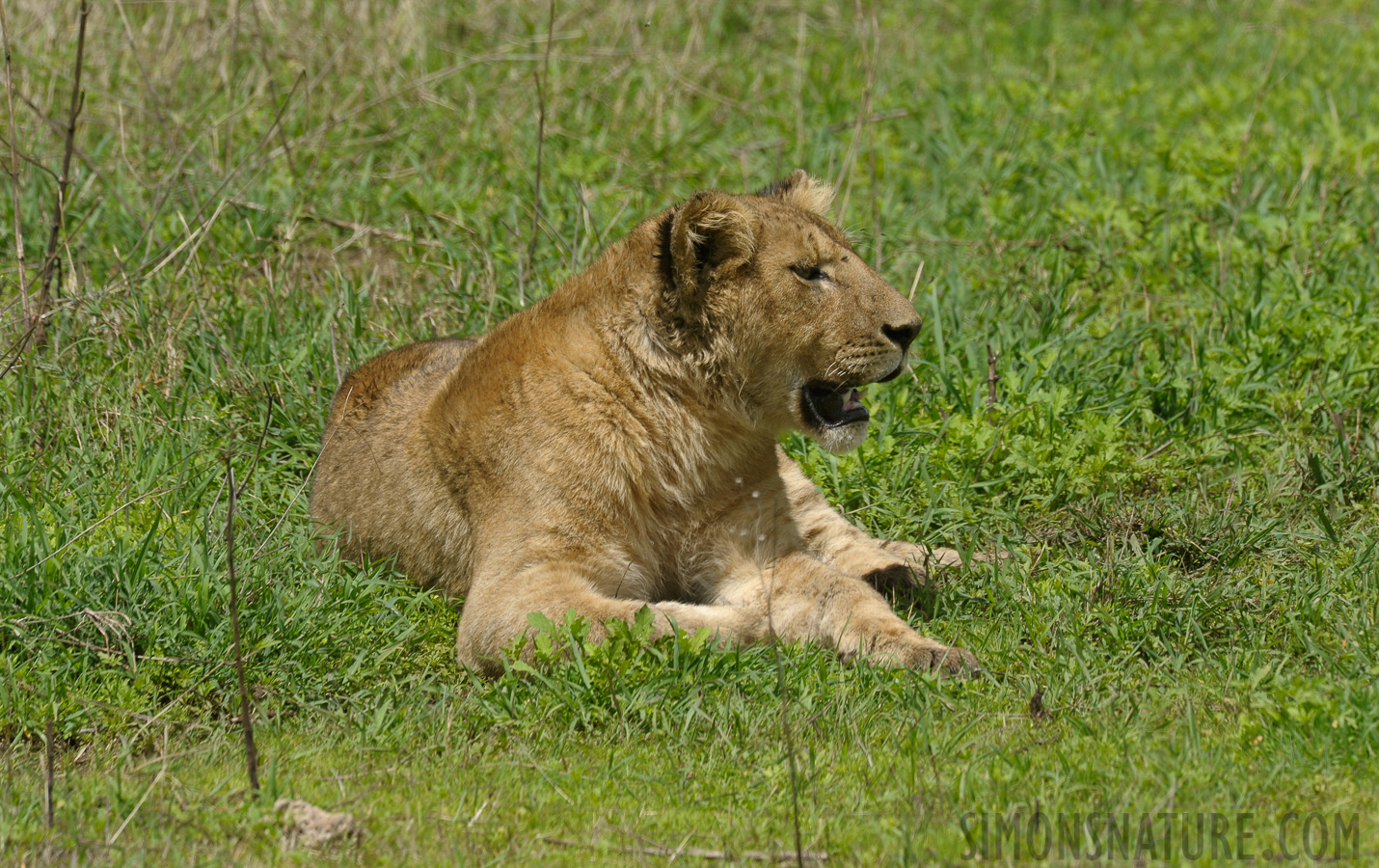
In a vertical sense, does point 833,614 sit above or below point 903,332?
below

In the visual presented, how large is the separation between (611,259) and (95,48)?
5.11 metres

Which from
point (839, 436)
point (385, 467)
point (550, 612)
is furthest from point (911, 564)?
point (385, 467)

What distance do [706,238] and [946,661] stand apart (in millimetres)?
1498

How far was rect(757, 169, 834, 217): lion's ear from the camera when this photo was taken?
5145 millimetres

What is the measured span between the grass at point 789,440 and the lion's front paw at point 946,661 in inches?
4.1

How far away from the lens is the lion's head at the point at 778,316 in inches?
178

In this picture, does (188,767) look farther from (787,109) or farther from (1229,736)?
(787,109)

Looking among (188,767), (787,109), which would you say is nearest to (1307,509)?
(188,767)

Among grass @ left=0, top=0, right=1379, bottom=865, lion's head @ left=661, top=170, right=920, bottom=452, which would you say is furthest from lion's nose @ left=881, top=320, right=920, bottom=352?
grass @ left=0, top=0, right=1379, bottom=865

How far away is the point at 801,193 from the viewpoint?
5172 mm

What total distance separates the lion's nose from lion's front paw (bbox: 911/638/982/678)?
39.4 inches

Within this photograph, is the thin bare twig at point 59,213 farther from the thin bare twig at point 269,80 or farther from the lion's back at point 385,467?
the thin bare twig at point 269,80

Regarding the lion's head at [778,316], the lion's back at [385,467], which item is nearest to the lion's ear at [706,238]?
the lion's head at [778,316]

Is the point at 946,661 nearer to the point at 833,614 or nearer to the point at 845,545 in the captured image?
the point at 833,614
